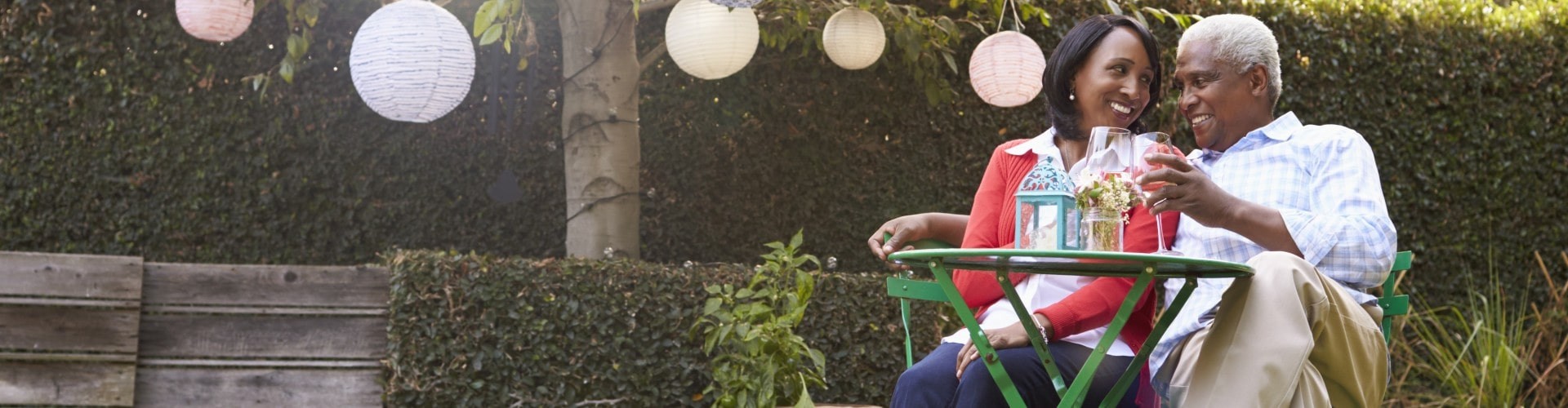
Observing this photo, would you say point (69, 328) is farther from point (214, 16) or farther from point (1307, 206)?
point (1307, 206)

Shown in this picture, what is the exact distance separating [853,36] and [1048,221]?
7.94ft

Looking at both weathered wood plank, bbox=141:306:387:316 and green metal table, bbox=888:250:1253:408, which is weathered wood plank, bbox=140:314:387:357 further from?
green metal table, bbox=888:250:1253:408

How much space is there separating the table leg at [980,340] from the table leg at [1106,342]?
76 millimetres

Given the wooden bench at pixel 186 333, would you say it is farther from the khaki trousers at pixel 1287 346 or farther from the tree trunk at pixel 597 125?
the khaki trousers at pixel 1287 346

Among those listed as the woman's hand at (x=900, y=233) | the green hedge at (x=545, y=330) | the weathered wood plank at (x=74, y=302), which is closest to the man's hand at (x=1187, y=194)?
the woman's hand at (x=900, y=233)

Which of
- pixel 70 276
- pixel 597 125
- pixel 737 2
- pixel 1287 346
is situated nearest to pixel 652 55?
pixel 597 125

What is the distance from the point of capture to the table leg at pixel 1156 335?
1870 millimetres

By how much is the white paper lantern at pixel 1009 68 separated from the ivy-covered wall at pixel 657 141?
934mm

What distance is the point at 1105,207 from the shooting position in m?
1.84

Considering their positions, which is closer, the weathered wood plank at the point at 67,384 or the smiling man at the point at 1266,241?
the smiling man at the point at 1266,241

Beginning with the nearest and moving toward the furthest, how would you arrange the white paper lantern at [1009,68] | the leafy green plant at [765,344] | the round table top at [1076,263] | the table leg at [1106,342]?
the round table top at [1076,263], the table leg at [1106,342], the leafy green plant at [765,344], the white paper lantern at [1009,68]

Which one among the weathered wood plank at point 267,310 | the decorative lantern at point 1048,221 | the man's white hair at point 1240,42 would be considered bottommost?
the weathered wood plank at point 267,310

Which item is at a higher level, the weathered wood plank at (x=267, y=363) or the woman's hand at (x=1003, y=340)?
the woman's hand at (x=1003, y=340)

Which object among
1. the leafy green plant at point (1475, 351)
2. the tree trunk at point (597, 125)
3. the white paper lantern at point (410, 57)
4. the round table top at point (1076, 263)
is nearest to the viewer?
the round table top at point (1076, 263)
